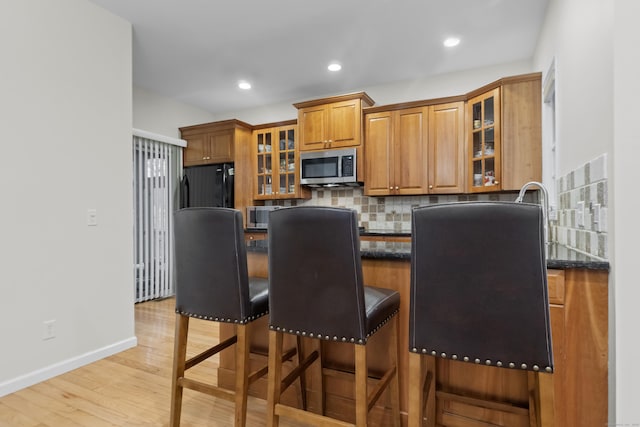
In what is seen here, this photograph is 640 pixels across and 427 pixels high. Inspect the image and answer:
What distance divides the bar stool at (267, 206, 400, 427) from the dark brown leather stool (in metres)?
0.20

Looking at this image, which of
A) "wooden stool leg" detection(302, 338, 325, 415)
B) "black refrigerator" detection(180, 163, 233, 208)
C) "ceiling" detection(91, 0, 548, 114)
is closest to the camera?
"wooden stool leg" detection(302, 338, 325, 415)

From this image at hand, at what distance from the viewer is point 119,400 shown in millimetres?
1953

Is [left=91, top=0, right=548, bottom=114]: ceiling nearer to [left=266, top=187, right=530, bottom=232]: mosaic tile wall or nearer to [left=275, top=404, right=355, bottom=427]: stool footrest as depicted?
[left=266, top=187, right=530, bottom=232]: mosaic tile wall

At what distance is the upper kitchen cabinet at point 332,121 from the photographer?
3.92 meters

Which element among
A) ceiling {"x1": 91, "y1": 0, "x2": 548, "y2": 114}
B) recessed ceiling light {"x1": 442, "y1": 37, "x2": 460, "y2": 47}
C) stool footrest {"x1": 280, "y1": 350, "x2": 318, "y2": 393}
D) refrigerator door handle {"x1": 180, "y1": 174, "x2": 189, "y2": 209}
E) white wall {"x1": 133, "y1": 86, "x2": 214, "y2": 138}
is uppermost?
ceiling {"x1": 91, "y1": 0, "x2": 548, "y2": 114}

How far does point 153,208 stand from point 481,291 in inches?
166

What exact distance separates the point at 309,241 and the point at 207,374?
1.59m

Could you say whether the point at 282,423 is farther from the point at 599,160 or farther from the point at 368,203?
the point at 368,203

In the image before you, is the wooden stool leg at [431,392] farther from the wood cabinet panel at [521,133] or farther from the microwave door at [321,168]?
the microwave door at [321,168]

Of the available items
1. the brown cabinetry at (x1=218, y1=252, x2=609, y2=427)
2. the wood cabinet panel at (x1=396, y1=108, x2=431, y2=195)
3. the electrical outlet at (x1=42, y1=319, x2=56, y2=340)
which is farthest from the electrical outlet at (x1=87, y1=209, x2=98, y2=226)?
the wood cabinet panel at (x1=396, y1=108, x2=431, y2=195)

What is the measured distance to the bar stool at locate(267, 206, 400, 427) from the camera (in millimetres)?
1217

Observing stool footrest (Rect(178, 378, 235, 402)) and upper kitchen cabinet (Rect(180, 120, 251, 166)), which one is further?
upper kitchen cabinet (Rect(180, 120, 251, 166))

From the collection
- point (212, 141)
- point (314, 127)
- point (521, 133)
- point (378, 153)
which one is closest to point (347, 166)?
point (378, 153)

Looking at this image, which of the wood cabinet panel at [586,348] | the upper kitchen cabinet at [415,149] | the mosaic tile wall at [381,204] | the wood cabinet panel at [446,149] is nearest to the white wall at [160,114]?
the mosaic tile wall at [381,204]
